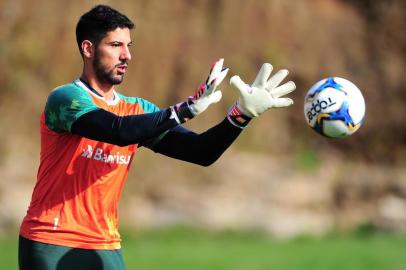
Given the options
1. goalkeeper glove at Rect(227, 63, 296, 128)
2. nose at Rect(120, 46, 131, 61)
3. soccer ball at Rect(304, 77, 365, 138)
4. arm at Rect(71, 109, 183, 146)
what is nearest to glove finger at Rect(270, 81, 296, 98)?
goalkeeper glove at Rect(227, 63, 296, 128)

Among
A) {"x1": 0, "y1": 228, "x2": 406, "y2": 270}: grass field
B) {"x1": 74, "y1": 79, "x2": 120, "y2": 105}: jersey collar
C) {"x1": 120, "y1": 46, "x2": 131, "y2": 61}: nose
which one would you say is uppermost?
{"x1": 0, "y1": 228, "x2": 406, "y2": 270}: grass field

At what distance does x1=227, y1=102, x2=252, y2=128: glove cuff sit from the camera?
5.84m

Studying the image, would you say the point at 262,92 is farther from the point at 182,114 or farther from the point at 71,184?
the point at 71,184

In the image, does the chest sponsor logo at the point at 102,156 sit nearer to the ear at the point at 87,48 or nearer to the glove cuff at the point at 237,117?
the ear at the point at 87,48

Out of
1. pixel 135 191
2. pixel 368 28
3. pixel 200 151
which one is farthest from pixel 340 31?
pixel 200 151

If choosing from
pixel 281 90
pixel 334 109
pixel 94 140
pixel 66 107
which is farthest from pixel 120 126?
pixel 334 109

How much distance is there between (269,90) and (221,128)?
44 centimetres

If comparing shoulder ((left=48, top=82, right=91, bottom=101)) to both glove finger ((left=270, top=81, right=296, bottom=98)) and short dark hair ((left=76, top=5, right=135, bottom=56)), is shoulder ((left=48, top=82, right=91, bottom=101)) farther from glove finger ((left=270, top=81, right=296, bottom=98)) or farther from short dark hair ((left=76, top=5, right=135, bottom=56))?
glove finger ((left=270, top=81, right=296, bottom=98))

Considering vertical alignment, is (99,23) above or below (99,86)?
above

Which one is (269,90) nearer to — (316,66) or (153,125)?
(153,125)

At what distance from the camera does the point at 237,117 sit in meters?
5.86

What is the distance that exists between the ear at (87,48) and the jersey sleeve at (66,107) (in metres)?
0.30

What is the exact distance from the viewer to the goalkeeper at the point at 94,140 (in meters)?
5.50

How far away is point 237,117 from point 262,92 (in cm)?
27
